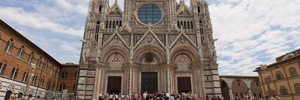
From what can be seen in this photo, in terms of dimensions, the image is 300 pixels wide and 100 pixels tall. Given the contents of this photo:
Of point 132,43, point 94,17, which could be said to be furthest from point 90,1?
point 132,43

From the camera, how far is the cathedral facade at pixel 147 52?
2216 centimetres

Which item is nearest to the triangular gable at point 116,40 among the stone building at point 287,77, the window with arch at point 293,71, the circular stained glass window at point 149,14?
the circular stained glass window at point 149,14

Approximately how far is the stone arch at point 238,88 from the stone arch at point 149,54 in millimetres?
18380

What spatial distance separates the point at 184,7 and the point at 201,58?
9290 millimetres

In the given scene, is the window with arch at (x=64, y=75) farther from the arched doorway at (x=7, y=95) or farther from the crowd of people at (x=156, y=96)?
the crowd of people at (x=156, y=96)

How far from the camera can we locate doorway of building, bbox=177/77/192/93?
74.9 ft

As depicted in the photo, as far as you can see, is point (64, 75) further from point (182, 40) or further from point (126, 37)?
point (182, 40)

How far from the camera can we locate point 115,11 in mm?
27016

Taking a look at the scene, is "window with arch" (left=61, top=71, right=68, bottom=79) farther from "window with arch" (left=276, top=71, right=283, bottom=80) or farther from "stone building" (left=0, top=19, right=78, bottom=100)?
"window with arch" (left=276, top=71, right=283, bottom=80)

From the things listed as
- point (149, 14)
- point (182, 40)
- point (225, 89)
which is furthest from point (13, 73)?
point (225, 89)

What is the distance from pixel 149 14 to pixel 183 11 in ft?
17.5

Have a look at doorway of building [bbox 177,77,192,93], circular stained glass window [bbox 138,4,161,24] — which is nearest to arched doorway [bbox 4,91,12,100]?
circular stained glass window [bbox 138,4,161,24]

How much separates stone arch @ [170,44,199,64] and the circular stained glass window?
5972 millimetres

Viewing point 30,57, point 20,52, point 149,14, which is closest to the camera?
point 20,52
